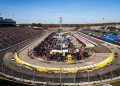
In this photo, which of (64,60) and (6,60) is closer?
(64,60)

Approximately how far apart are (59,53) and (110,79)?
677 inches

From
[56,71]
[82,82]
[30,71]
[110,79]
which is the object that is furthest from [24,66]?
[110,79]

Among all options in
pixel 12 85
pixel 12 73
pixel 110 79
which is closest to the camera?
pixel 12 85

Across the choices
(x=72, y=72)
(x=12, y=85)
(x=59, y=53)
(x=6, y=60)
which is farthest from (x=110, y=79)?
(x=6, y=60)

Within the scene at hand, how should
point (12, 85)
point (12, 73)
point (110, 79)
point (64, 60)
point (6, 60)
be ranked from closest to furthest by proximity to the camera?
point (12, 85) → point (110, 79) → point (12, 73) → point (64, 60) → point (6, 60)

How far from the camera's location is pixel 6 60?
41.2 m

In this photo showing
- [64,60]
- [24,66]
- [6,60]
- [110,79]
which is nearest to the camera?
[110,79]

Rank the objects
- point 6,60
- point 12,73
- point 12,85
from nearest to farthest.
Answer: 1. point 12,85
2. point 12,73
3. point 6,60

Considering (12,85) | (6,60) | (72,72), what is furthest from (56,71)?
(6,60)

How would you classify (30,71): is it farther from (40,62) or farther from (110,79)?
(110,79)

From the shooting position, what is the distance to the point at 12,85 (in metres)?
25.9

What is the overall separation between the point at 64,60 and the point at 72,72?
689cm

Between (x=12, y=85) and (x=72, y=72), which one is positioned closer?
(x=12, y=85)

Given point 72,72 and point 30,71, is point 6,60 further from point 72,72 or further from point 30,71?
point 72,72
